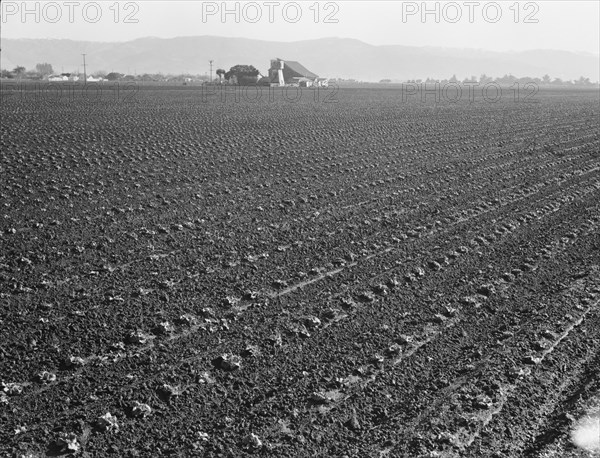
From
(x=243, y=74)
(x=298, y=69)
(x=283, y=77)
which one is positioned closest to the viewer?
(x=243, y=74)

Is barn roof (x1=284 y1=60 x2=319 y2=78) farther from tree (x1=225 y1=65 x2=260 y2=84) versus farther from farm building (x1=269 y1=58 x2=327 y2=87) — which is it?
tree (x1=225 y1=65 x2=260 y2=84)

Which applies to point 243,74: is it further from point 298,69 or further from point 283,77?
point 298,69

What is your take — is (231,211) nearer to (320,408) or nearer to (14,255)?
(14,255)

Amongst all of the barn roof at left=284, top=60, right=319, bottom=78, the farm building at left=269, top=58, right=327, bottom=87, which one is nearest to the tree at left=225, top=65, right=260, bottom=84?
the farm building at left=269, top=58, right=327, bottom=87

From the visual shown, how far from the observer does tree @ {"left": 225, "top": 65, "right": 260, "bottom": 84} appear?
9375cm

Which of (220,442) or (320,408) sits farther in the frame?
(320,408)

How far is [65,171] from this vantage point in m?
16.5

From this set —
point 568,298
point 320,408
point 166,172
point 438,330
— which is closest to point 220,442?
point 320,408

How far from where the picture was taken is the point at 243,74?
94.5 m

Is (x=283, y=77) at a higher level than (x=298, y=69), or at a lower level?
lower

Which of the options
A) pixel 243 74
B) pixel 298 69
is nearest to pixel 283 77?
pixel 243 74

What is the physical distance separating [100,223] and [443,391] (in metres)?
7.06

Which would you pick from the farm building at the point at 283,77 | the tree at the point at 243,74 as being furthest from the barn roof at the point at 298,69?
the tree at the point at 243,74

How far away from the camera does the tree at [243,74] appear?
9375cm
